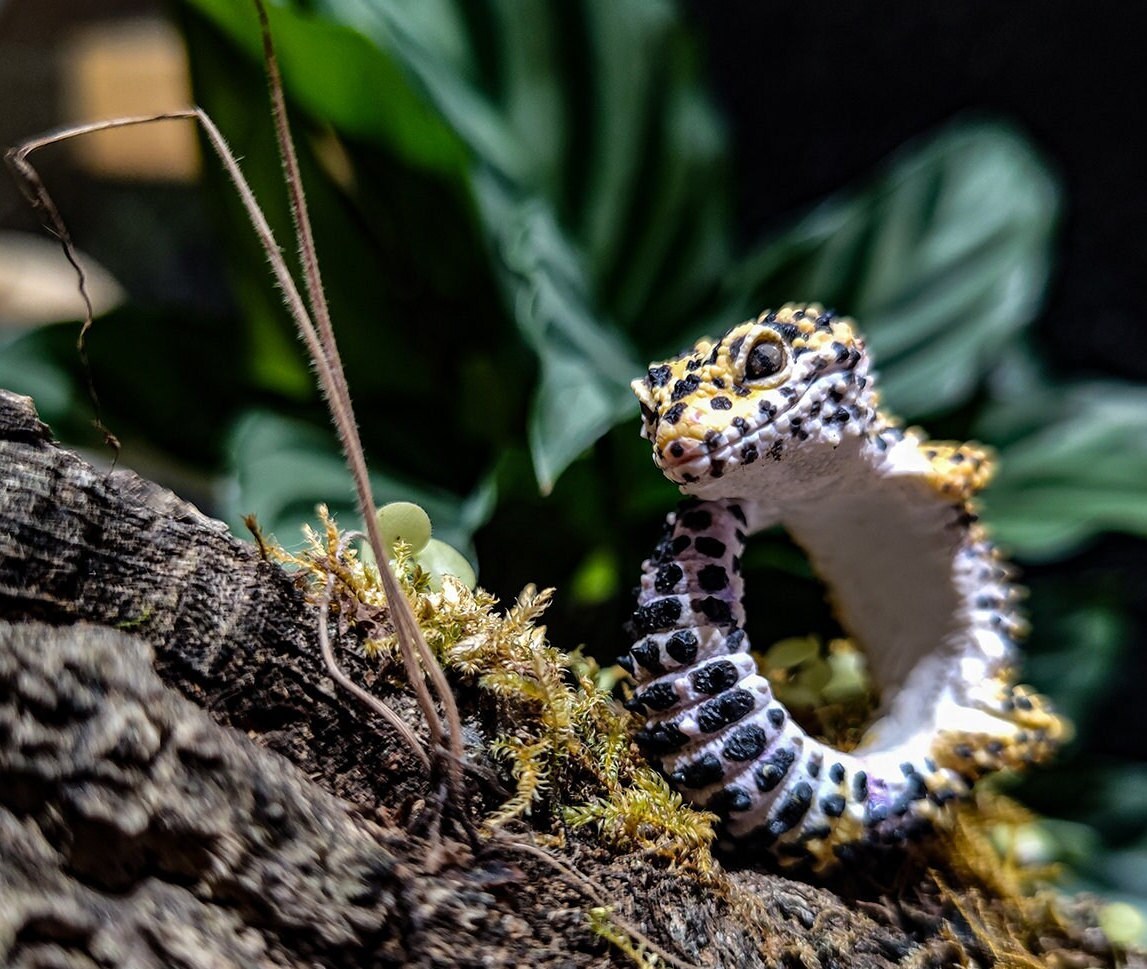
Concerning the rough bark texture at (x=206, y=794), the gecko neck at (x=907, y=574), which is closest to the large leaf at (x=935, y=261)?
the gecko neck at (x=907, y=574)

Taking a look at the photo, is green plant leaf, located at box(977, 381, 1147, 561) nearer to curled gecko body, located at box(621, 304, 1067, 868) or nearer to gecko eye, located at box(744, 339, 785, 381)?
curled gecko body, located at box(621, 304, 1067, 868)

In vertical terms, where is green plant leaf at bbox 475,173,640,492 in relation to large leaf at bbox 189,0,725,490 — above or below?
below

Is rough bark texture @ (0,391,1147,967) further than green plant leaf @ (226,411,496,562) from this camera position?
No

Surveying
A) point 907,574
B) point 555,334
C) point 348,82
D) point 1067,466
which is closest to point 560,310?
point 555,334

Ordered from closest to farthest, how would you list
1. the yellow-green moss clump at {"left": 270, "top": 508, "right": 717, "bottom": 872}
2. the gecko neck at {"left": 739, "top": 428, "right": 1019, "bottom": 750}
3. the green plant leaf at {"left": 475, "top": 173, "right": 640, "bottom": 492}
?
the yellow-green moss clump at {"left": 270, "top": 508, "right": 717, "bottom": 872}, the gecko neck at {"left": 739, "top": 428, "right": 1019, "bottom": 750}, the green plant leaf at {"left": 475, "top": 173, "right": 640, "bottom": 492}

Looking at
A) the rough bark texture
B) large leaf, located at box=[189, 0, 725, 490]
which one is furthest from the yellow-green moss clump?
large leaf, located at box=[189, 0, 725, 490]

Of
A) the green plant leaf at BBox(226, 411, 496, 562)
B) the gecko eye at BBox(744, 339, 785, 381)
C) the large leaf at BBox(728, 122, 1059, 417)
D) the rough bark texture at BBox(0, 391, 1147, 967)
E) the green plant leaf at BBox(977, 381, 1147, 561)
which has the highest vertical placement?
the large leaf at BBox(728, 122, 1059, 417)

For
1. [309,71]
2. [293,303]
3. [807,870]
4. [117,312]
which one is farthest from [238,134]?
[807,870]
